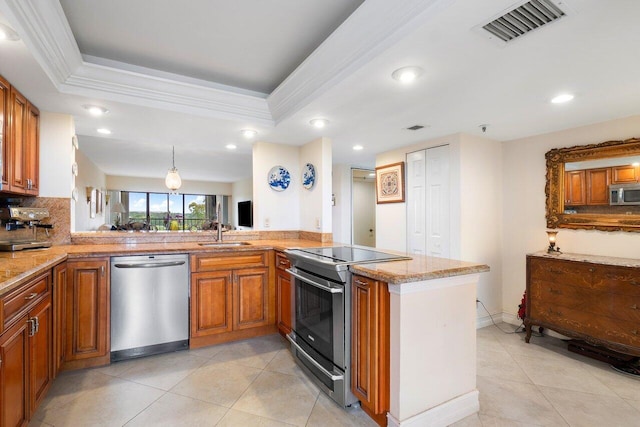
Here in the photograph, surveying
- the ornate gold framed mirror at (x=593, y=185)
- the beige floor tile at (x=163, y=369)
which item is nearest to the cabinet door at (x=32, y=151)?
the beige floor tile at (x=163, y=369)

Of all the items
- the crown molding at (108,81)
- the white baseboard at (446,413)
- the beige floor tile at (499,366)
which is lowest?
the beige floor tile at (499,366)

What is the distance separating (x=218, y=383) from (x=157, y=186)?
27.8 ft

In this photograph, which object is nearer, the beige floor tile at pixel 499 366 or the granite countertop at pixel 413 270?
the granite countertop at pixel 413 270

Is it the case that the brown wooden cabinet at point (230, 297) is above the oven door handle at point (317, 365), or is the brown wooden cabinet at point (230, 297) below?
above

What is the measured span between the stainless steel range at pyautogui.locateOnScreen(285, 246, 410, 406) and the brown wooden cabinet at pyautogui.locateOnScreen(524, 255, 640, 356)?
169cm

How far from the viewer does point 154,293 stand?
8.41 feet

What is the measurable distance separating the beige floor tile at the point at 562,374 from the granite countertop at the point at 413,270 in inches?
48.6

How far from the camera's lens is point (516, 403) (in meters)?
1.96

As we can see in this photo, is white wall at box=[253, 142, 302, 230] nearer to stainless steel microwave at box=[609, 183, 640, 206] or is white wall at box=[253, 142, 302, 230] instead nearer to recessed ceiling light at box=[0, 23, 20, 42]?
recessed ceiling light at box=[0, 23, 20, 42]

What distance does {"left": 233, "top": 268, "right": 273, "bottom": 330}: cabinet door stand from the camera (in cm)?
287

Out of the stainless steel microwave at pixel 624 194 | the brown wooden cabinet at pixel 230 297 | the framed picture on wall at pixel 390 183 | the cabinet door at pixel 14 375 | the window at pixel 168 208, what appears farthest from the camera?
the window at pixel 168 208

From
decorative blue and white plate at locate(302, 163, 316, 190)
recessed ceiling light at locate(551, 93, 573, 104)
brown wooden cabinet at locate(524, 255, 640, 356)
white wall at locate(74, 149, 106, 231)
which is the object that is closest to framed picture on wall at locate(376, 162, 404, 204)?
decorative blue and white plate at locate(302, 163, 316, 190)

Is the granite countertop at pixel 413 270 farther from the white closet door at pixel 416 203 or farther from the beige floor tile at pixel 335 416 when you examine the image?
the white closet door at pixel 416 203

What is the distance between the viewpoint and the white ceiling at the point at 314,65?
59.1 inches
